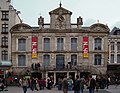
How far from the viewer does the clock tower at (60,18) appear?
70.8m

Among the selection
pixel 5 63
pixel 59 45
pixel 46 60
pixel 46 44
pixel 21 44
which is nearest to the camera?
pixel 5 63

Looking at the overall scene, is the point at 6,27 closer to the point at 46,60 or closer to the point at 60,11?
the point at 46,60

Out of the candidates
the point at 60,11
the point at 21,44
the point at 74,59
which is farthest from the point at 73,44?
the point at 21,44

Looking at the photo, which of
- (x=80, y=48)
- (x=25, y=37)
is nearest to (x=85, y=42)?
(x=80, y=48)

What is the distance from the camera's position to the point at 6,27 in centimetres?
7112

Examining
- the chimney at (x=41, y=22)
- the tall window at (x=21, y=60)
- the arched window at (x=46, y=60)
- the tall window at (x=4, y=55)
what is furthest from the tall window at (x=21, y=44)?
the arched window at (x=46, y=60)

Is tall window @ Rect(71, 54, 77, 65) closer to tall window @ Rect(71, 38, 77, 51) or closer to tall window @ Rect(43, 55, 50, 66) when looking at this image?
tall window @ Rect(71, 38, 77, 51)

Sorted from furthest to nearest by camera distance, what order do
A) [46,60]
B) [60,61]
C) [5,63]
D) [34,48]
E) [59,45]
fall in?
[46,60], [59,45], [60,61], [34,48], [5,63]

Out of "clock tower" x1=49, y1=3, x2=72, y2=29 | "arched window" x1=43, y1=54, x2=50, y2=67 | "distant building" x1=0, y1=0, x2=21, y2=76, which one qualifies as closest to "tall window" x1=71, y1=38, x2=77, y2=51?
"clock tower" x1=49, y1=3, x2=72, y2=29

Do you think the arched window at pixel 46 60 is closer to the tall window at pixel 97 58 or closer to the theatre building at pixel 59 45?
the theatre building at pixel 59 45

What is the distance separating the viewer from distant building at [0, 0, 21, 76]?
70.4 metres

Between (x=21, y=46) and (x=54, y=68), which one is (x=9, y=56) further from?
(x=54, y=68)

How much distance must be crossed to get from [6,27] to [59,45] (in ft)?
34.2

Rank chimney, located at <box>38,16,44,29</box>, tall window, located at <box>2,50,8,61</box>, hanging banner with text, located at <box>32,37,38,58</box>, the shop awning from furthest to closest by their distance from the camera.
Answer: chimney, located at <box>38,16,44,29</box> < tall window, located at <box>2,50,8,61</box> < hanging banner with text, located at <box>32,37,38,58</box> < the shop awning
